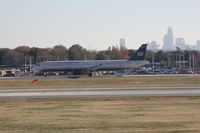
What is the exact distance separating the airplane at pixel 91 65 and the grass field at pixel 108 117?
211 ft

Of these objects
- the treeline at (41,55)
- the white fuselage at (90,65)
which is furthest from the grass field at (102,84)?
the treeline at (41,55)

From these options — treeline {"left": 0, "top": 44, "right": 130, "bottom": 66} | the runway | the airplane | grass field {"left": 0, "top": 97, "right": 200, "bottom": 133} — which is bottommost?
grass field {"left": 0, "top": 97, "right": 200, "bottom": 133}

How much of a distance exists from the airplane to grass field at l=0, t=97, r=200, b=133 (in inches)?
2533

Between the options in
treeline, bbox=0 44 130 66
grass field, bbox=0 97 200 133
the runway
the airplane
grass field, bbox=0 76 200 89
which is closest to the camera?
grass field, bbox=0 97 200 133

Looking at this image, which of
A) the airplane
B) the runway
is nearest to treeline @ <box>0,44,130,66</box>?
the airplane

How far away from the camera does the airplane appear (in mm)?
95938

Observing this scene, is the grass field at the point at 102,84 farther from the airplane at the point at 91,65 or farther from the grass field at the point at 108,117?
the airplane at the point at 91,65

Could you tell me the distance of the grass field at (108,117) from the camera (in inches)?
739

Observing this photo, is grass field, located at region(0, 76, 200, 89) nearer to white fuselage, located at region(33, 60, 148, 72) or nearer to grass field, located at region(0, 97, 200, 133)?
grass field, located at region(0, 97, 200, 133)

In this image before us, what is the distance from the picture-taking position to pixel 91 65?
96.2 meters

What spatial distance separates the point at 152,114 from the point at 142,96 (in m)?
10.9

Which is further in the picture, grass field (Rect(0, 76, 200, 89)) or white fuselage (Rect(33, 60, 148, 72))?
white fuselage (Rect(33, 60, 148, 72))

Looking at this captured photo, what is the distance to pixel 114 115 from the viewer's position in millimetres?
23156

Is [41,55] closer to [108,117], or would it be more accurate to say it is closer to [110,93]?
[110,93]
